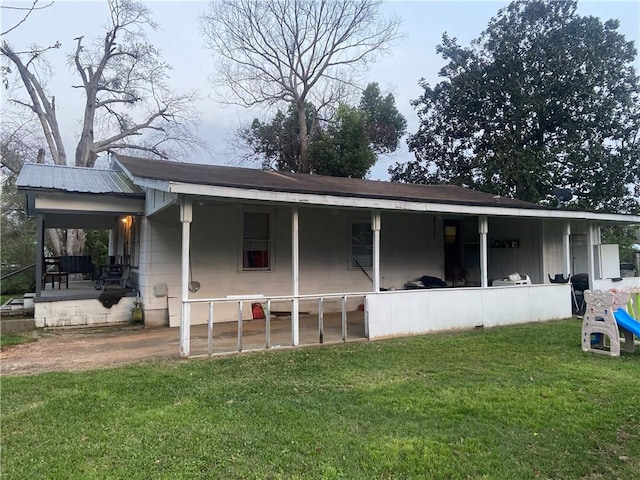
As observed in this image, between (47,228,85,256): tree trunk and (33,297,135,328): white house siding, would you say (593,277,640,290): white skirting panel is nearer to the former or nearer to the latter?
(33,297,135,328): white house siding

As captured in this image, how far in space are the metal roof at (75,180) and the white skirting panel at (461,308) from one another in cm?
550

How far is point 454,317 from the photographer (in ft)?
26.2

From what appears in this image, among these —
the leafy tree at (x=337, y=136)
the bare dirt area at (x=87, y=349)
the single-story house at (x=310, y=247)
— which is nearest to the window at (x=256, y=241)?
the single-story house at (x=310, y=247)

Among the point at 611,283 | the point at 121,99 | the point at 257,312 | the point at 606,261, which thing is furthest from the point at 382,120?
the point at 257,312

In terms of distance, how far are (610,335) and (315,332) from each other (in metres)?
4.48

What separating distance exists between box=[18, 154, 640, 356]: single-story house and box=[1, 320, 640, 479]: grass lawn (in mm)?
1556

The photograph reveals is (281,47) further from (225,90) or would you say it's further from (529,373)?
(529,373)

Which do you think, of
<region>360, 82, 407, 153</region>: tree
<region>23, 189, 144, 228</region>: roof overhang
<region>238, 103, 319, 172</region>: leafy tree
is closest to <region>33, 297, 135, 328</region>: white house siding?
<region>23, 189, 144, 228</region>: roof overhang

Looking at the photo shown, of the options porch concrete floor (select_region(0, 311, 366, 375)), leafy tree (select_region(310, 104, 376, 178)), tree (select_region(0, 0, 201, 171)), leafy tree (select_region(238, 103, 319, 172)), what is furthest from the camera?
leafy tree (select_region(238, 103, 319, 172))

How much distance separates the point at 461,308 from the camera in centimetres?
809

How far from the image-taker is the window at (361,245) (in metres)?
10.6

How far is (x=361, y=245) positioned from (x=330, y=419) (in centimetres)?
726

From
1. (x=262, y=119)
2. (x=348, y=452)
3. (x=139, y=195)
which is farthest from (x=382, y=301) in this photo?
(x=262, y=119)

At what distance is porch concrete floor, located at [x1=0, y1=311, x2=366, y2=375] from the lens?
565cm
